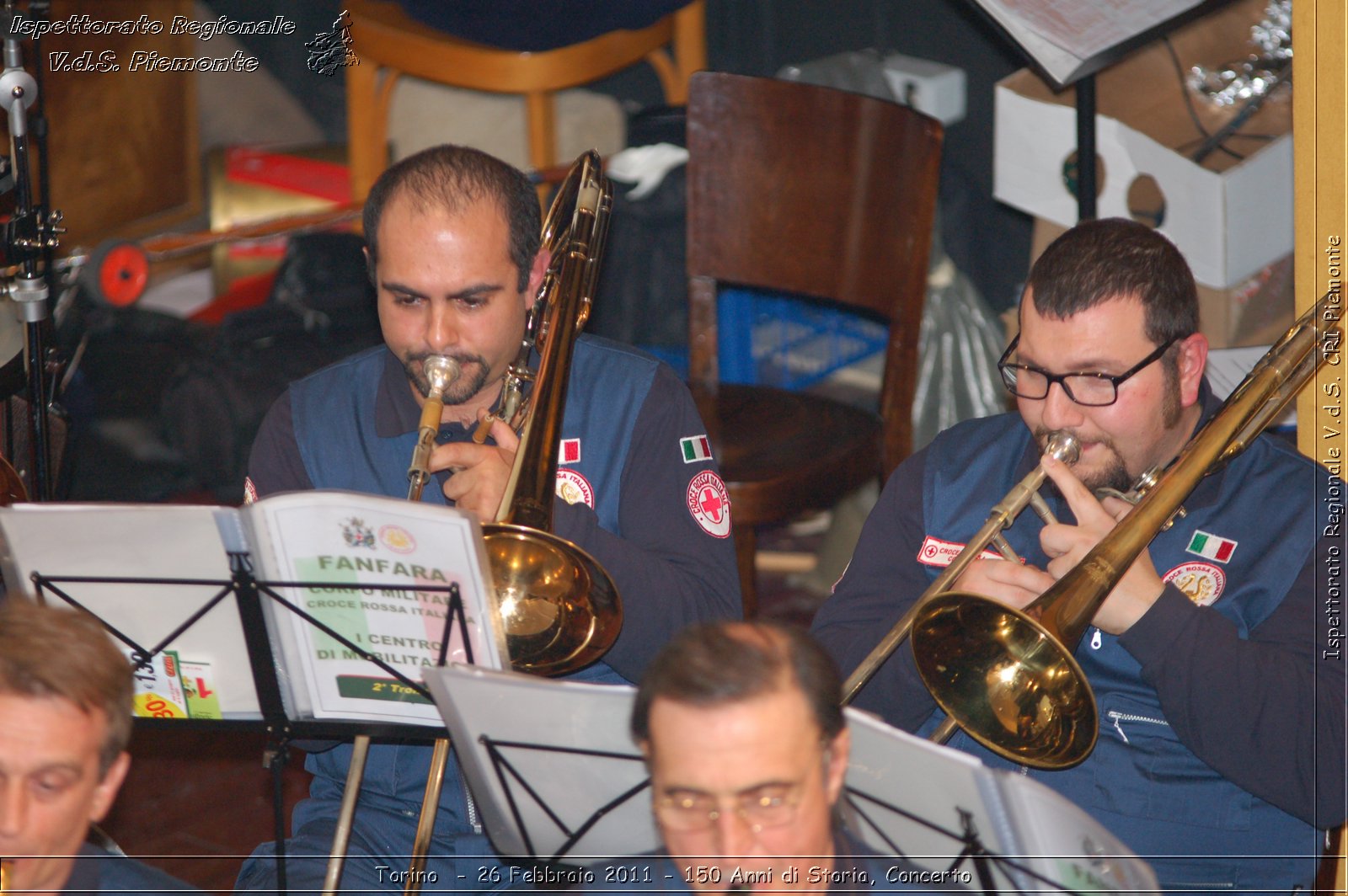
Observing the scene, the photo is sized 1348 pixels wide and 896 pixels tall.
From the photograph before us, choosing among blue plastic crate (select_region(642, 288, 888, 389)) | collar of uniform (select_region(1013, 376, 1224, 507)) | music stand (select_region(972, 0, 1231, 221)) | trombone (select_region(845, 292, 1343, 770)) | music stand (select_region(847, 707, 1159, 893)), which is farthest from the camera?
blue plastic crate (select_region(642, 288, 888, 389))

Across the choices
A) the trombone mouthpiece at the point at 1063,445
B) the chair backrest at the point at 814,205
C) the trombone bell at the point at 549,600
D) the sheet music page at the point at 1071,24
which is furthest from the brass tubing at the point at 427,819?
the sheet music page at the point at 1071,24

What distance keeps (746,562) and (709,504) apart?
925 mm

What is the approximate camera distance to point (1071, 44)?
301cm

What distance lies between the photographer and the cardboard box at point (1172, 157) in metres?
3.54

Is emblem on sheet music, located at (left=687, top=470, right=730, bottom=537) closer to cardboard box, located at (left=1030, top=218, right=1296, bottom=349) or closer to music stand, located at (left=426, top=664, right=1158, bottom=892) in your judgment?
music stand, located at (left=426, top=664, right=1158, bottom=892)

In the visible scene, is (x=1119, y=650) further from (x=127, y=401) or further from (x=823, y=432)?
(x=127, y=401)

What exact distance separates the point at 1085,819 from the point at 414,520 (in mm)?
893

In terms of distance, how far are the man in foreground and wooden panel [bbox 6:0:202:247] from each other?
387cm

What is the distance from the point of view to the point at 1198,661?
2.15m

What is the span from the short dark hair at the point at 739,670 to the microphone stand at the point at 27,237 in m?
1.79

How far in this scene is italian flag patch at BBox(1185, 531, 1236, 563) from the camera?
7.76 feet

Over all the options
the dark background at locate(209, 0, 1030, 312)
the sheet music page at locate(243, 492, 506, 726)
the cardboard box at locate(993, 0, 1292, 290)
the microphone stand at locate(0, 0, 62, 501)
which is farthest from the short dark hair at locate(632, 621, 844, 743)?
the dark background at locate(209, 0, 1030, 312)

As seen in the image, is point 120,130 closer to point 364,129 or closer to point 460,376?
point 364,129

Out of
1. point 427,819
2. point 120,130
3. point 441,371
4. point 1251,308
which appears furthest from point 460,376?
point 120,130
